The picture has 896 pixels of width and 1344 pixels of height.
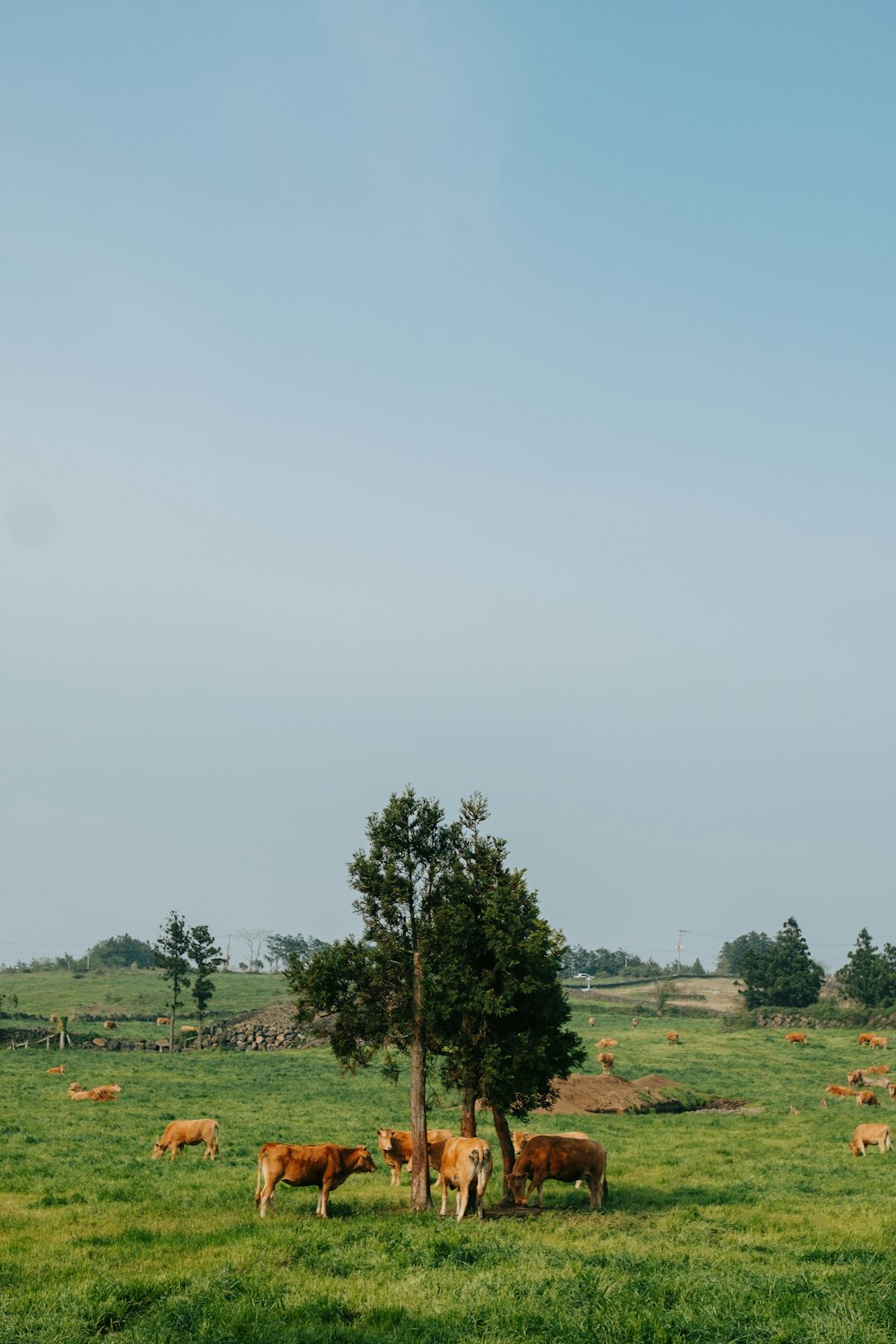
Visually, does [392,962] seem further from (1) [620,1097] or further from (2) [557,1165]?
(1) [620,1097]

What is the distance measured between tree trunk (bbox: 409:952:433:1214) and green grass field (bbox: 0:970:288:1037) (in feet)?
222

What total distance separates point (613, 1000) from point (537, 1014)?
132 metres

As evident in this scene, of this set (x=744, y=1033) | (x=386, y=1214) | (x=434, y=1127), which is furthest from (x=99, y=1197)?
(x=744, y=1033)

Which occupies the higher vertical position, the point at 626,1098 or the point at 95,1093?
the point at 95,1093

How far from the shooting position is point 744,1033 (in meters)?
87.1

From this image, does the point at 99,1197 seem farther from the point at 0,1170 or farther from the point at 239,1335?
the point at 239,1335

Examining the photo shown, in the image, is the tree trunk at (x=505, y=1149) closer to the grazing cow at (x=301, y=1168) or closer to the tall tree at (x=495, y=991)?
the tall tree at (x=495, y=991)

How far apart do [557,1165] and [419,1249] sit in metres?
8.11

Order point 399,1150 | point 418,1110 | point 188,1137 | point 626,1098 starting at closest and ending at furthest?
1. point 418,1110
2. point 399,1150
3. point 188,1137
4. point 626,1098

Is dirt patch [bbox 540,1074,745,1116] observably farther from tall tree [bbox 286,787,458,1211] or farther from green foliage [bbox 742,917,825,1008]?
green foliage [bbox 742,917,825,1008]

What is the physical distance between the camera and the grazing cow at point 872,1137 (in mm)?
33375

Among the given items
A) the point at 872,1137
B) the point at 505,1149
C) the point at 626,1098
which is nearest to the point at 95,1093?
the point at 626,1098

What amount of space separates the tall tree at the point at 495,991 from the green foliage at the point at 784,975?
93.8 metres

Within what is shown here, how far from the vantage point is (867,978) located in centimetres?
10219
